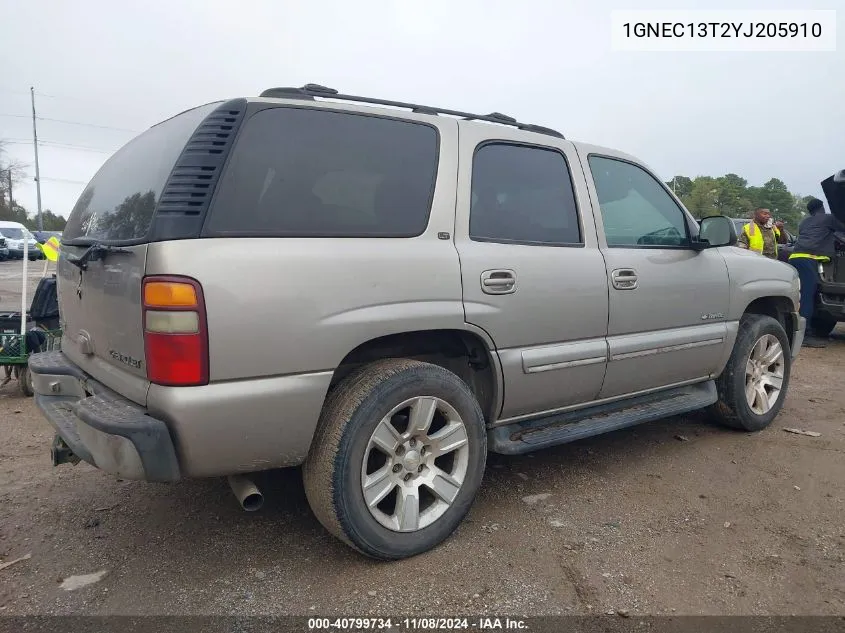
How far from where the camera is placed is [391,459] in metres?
2.57

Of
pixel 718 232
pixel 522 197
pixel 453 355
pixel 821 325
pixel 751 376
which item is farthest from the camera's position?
pixel 821 325

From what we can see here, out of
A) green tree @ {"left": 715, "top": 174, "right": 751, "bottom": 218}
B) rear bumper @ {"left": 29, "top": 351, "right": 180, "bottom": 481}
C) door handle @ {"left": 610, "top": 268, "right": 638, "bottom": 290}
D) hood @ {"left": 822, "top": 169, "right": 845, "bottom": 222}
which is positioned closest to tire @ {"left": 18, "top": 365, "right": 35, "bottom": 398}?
rear bumper @ {"left": 29, "top": 351, "right": 180, "bottom": 481}

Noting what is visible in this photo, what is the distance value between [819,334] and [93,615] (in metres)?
9.52

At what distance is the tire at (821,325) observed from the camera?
8391mm

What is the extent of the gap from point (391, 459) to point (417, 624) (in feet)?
2.08

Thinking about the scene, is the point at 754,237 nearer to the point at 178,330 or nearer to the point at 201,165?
the point at 201,165

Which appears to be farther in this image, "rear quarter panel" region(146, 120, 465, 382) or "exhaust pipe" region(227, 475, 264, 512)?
"exhaust pipe" region(227, 475, 264, 512)

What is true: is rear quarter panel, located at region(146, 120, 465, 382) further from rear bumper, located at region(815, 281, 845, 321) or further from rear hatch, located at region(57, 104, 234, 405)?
rear bumper, located at region(815, 281, 845, 321)

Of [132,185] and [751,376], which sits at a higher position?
[132,185]

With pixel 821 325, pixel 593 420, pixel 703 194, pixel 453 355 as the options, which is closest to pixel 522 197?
pixel 453 355

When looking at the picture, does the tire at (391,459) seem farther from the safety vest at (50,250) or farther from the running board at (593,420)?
the safety vest at (50,250)

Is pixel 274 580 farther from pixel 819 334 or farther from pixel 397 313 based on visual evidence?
pixel 819 334

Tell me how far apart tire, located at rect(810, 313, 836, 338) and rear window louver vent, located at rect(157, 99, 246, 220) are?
334 inches

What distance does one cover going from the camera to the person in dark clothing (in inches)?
315
